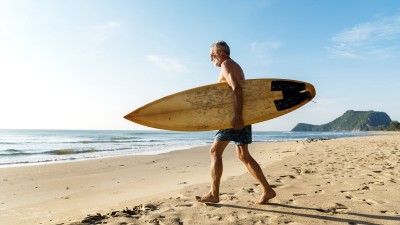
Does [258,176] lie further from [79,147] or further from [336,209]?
[79,147]

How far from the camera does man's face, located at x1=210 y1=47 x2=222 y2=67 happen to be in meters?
3.63

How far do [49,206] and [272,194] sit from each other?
285cm

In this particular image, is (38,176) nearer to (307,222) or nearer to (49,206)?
(49,206)

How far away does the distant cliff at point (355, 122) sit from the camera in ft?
440

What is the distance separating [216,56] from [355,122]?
515 ft

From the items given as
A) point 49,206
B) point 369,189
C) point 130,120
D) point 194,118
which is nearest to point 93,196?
point 49,206

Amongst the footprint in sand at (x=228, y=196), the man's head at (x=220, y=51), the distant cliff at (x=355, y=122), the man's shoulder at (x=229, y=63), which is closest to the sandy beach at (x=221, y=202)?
the footprint in sand at (x=228, y=196)

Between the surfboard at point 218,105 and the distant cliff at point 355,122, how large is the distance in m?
133

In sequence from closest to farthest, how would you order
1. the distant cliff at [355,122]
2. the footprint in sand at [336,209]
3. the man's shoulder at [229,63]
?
1. the footprint in sand at [336,209]
2. the man's shoulder at [229,63]
3. the distant cliff at [355,122]

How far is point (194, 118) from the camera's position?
4.01 m

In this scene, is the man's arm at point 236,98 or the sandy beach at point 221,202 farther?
the man's arm at point 236,98

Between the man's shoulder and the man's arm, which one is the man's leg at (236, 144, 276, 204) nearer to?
the man's arm

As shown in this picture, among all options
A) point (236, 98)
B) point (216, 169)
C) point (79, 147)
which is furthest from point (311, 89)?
point (79, 147)

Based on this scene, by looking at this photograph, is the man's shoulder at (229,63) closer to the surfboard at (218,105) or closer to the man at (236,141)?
the man at (236,141)
